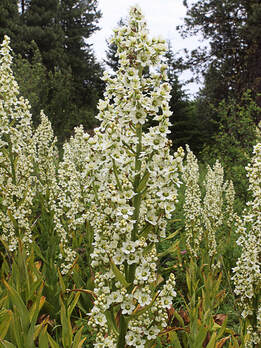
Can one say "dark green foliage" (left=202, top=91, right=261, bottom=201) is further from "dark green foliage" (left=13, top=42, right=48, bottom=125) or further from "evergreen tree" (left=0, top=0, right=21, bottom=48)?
"evergreen tree" (left=0, top=0, right=21, bottom=48)

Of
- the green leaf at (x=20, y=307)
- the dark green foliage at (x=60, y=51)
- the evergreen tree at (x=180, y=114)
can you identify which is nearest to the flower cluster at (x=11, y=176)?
the green leaf at (x=20, y=307)

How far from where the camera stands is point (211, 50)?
14.9m

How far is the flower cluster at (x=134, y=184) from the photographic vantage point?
6.40 feet

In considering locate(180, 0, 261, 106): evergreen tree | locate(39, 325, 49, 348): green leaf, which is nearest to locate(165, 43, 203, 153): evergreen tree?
locate(180, 0, 261, 106): evergreen tree

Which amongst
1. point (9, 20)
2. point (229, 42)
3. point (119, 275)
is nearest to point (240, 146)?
point (229, 42)

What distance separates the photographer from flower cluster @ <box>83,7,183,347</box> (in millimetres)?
1949

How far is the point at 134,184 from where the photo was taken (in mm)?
2172

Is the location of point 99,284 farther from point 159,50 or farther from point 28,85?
point 28,85

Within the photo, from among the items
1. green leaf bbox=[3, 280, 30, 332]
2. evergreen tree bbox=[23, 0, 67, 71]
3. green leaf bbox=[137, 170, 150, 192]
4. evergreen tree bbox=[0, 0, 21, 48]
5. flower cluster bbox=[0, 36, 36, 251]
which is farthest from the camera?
evergreen tree bbox=[23, 0, 67, 71]

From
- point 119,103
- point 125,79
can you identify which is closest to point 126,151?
point 119,103

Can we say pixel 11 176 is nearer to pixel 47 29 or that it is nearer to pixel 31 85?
pixel 31 85

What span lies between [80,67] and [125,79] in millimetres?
27267

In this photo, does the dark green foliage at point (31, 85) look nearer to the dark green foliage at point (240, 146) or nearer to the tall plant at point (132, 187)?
the dark green foliage at point (240, 146)

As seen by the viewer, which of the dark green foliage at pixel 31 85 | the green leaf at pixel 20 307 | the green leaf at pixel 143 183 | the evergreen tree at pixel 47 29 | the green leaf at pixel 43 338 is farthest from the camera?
the evergreen tree at pixel 47 29
